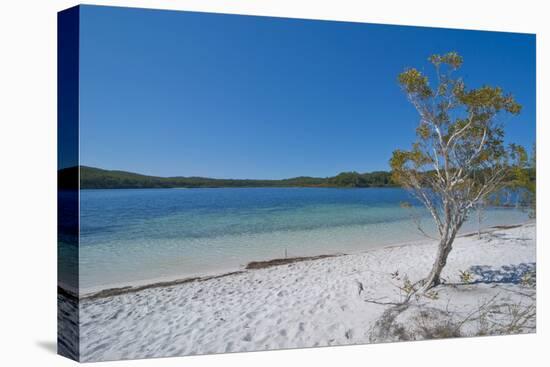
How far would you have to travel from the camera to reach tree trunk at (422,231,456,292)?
25.6ft

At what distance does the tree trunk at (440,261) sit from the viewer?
7801 millimetres

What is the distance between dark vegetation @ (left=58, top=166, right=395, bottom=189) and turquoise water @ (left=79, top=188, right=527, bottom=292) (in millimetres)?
78

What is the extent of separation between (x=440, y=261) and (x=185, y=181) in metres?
3.87

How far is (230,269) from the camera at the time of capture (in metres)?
6.89

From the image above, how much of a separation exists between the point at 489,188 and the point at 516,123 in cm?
112

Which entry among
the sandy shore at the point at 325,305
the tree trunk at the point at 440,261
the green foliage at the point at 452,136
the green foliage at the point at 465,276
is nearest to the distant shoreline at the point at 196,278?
the sandy shore at the point at 325,305

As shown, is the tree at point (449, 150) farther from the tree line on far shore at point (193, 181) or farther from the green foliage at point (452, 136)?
the tree line on far shore at point (193, 181)

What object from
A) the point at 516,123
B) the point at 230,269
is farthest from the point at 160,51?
the point at 516,123

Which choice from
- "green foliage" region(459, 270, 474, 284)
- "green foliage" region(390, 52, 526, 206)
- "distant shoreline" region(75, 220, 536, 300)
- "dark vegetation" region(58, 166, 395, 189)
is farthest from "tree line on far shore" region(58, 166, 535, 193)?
"green foliage" region(459, 270, 474, 284)

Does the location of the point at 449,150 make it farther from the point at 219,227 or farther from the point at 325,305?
the point at 219,227

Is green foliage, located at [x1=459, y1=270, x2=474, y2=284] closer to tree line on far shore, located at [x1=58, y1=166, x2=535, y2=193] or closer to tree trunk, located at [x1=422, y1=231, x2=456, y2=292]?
tree trunk, located at [x1=422, y1=231, x2=456, y2=292]

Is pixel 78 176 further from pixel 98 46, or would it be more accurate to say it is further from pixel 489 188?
pixel 489 188

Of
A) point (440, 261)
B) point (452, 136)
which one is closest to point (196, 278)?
point (440, 261)

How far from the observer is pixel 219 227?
6902 mm
